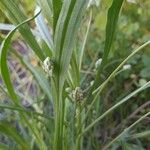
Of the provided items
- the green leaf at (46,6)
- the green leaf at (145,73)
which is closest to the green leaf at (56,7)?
the green leaf at (46,6)

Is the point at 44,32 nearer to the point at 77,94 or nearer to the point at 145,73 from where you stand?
the point at 77,94

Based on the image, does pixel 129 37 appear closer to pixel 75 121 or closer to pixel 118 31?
pixel 118 31

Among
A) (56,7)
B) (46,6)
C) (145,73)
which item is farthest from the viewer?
(145,73)

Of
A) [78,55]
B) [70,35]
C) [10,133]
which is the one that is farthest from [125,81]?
[70,35]

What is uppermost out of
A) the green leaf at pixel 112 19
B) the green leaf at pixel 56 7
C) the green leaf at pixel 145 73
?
the green leaf at pixel 145 73

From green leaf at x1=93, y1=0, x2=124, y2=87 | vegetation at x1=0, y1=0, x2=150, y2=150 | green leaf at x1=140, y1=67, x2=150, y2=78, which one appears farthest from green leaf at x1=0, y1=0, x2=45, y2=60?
green leaf at x1=140, y1=67, x2=150, y2=78

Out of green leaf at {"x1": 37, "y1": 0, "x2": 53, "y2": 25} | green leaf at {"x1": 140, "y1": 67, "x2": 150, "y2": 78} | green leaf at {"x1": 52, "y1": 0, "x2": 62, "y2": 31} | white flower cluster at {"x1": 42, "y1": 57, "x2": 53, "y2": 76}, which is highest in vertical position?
green leaf at {"x1": 140, "y1": 67, "x2": 150, "y2": 78}

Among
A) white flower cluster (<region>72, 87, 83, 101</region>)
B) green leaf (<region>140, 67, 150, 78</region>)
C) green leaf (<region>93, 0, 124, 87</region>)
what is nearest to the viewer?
green leaf (<region>93, 0, 124, 87</region>)

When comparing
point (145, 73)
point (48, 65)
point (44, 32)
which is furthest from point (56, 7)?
point (145, 73)

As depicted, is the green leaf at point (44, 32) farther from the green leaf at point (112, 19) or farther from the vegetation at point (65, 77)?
the green leaf at point (112, 19)

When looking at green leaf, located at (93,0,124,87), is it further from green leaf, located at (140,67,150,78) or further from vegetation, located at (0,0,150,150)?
green leaf, located at (140,67,150,78)

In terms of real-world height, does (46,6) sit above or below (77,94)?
above
